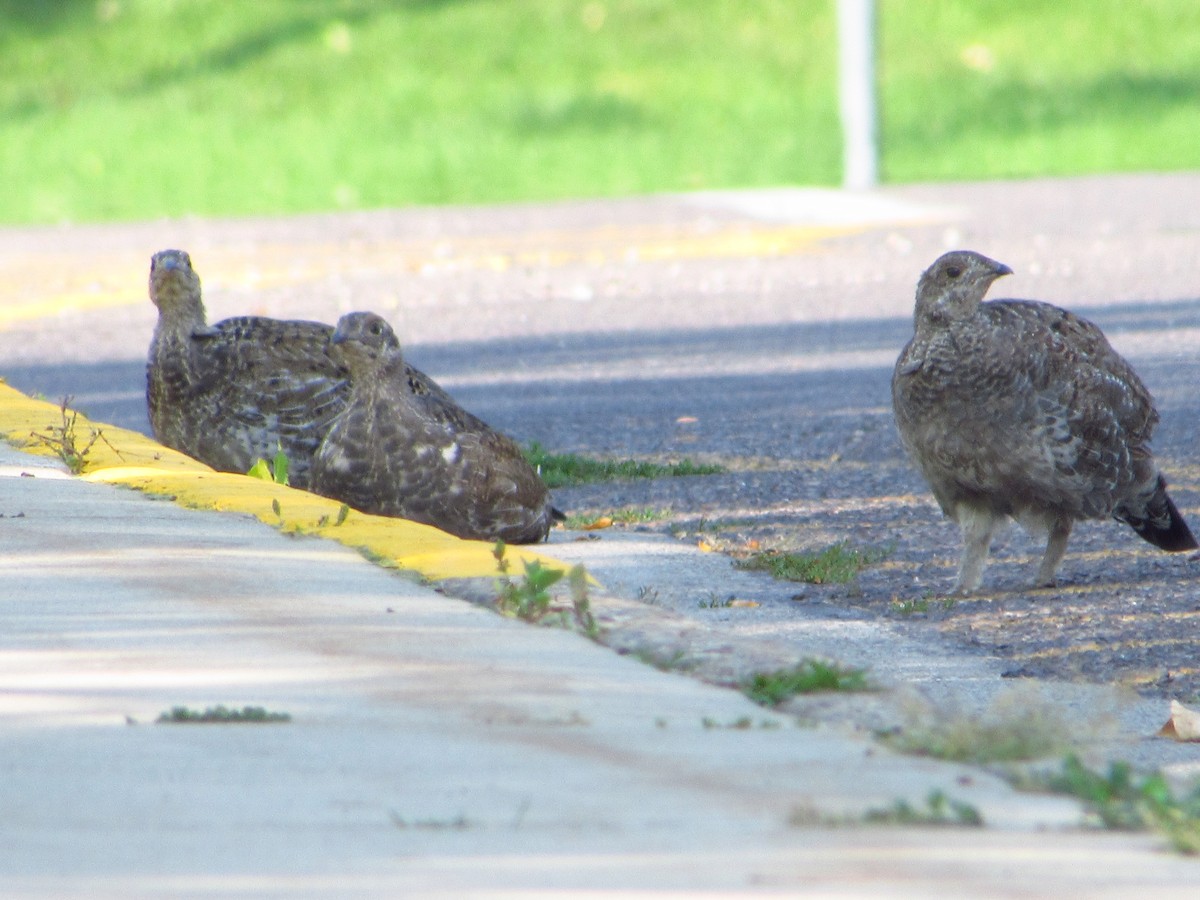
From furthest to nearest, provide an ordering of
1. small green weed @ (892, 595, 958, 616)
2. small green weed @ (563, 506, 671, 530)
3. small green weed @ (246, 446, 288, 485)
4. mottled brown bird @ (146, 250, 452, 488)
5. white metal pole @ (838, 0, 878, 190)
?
white metal pole @ (838, 0, 878, 190) < mottled brown bird @ (146, 250, 452, 488) < small green weed @ (563, 506, 671, 530) < small green weed @ (246, 446, 288, 485) < small green weed @ (892, 595, 958, 616)

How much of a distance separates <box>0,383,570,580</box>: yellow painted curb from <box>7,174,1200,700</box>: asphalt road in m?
0.80

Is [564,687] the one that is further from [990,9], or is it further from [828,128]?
[990,9]

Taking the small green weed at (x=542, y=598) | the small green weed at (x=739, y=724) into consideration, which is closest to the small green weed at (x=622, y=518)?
the small green weed at (x=542, y=598)

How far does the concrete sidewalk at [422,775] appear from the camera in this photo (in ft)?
11.5

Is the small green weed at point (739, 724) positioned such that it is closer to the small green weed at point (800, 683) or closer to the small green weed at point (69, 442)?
the small green weed at point (800, 683)

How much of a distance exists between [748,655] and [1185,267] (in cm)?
1145

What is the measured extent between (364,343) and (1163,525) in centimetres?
282

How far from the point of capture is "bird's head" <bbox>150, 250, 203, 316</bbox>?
8.39 metres

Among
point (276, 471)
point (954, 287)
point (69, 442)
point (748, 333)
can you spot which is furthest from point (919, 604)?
point (748, 333)

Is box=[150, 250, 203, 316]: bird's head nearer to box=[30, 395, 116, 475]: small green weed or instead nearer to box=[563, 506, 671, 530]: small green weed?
box=[30, 395, 116, 475]: small green weed

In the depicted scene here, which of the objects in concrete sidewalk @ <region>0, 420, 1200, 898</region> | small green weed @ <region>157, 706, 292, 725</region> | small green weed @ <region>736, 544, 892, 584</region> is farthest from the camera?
small green weed @ <region>736, 544, 892, 584</region>

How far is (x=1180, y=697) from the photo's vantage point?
18.2ft

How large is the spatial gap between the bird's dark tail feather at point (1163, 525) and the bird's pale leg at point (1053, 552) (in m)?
0.36

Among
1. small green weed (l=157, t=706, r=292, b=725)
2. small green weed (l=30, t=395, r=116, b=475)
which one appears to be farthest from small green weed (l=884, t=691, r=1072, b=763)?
small green weed (l=30, t=395, r=116, b=475)
